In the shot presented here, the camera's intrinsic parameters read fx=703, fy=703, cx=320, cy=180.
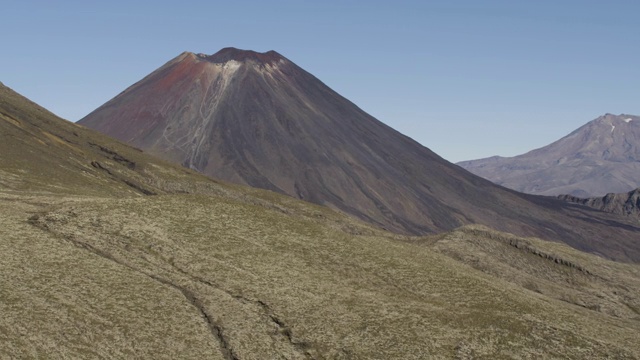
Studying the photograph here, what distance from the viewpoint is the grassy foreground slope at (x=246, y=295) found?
144ft

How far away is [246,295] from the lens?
51844 millimetres

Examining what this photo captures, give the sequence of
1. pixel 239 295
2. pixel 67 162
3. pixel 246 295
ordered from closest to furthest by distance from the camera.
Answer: pixel 239 295 → pixel 246 295 → pixel 67 162

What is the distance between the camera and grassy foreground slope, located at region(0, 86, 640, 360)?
43.9 meters

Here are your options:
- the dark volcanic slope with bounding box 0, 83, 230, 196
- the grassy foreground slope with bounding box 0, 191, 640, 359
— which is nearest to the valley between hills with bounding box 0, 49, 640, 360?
the grassy foreground slope with bounding box 0, 191, 640, 359

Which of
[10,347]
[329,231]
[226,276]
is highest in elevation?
[329,231]

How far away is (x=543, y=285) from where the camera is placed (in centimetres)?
8031

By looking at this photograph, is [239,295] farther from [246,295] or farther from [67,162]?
[67,162]

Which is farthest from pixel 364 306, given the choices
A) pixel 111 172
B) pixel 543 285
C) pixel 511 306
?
pixel 111 172

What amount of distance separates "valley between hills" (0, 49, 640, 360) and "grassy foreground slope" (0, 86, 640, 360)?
0.43ft

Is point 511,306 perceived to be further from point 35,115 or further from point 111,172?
point 35,115

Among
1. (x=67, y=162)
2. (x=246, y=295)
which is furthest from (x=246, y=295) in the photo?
(x=67, y=162)

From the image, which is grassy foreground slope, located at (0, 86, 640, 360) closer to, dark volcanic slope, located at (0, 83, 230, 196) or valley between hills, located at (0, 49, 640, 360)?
valley between hills, located at (0, 49, 640, 360)

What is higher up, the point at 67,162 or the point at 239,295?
the point at 67,162

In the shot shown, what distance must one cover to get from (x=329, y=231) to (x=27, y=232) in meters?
28.2
